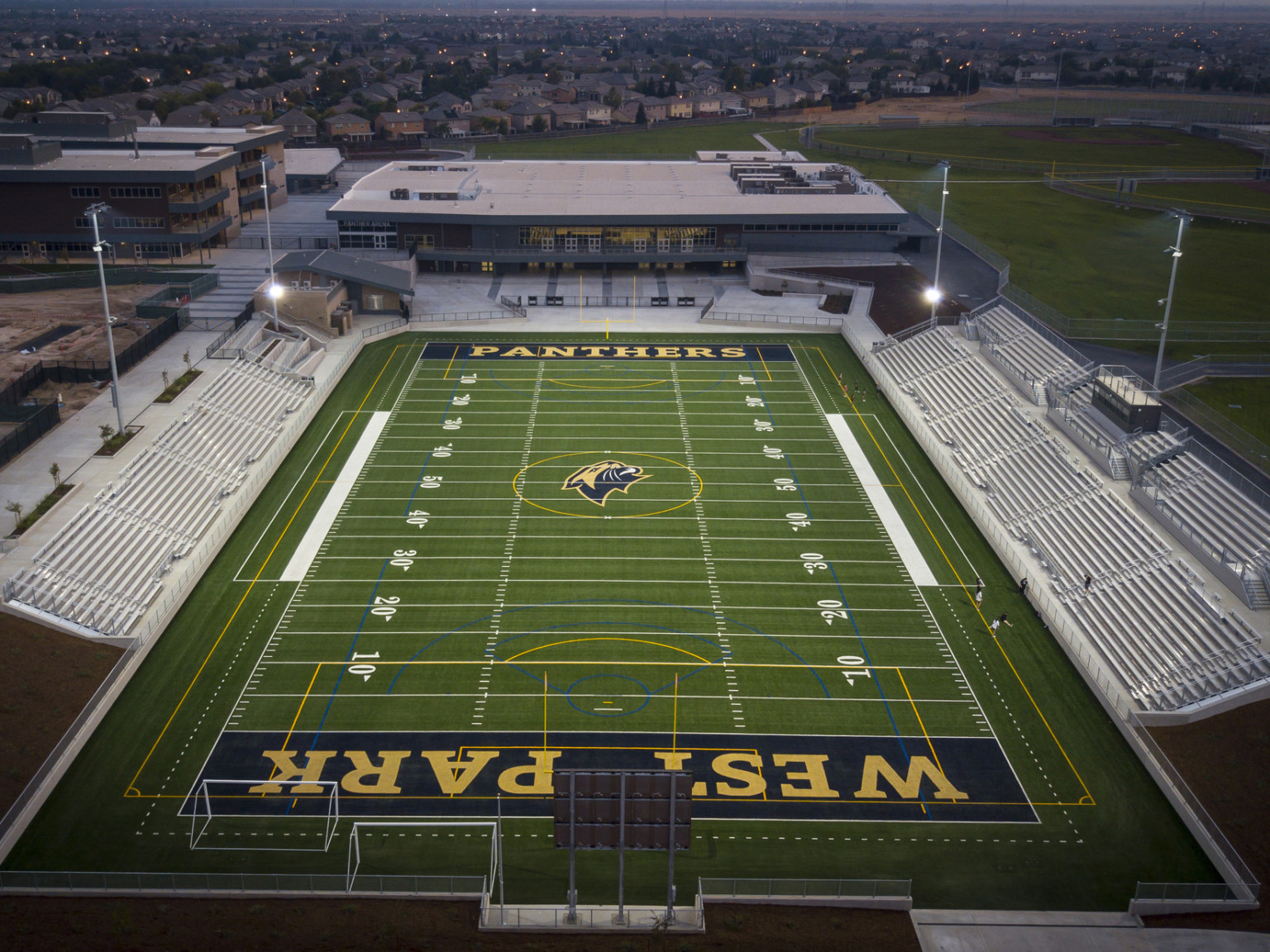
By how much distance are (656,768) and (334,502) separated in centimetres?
2065

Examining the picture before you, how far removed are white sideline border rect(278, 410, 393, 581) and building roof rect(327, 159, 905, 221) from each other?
29.7 m

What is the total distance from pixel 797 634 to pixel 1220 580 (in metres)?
13.3

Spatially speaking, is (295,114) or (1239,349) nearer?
(1239,349)

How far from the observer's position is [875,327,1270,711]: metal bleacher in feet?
105

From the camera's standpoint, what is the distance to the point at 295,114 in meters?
146

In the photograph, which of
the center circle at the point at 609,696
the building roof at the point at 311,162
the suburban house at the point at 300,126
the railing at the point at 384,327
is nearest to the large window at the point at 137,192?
the railing at the point at 384,327

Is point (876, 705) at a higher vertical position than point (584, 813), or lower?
lower

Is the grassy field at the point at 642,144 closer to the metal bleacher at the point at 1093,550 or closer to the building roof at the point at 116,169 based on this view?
the building roof at the point at 116,169

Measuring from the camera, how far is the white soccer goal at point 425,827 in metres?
24.8

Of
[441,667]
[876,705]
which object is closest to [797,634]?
[876,705]

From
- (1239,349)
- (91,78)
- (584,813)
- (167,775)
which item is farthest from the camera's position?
(91,78)

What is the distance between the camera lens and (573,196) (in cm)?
8531

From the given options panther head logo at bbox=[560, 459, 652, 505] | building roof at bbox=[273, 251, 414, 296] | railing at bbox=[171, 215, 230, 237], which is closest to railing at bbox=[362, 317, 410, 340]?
building roof at bbox=[273, 251, 414, 296]

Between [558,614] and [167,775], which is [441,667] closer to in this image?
[558,614]
